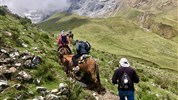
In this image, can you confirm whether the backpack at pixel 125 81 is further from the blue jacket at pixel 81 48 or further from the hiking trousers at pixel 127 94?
the blue jacket at pixel 81 48

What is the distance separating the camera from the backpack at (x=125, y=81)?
14297mm

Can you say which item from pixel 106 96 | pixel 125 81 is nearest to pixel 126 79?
pixel 125 81

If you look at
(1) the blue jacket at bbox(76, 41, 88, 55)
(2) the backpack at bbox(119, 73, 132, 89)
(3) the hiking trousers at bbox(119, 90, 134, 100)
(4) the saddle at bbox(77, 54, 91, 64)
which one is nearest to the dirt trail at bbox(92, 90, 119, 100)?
(4) the saddle at bbox(77, 54, 91, 64)

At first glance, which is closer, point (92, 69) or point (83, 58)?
point (92, 69)

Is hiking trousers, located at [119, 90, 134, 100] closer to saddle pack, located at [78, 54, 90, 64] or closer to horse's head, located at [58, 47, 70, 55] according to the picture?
saddle pack, located at [78, 54, 90, 64]

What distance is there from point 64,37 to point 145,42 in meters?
166

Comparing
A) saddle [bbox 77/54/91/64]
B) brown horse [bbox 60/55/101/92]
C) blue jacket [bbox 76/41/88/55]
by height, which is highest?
blue jacket [bbox 76/41/88/55]

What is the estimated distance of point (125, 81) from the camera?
14289 mm

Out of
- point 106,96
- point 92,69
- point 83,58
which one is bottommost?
point 106,96

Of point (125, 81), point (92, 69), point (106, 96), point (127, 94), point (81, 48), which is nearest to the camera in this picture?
point (125, 81)

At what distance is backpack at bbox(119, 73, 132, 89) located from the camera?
14297 mm

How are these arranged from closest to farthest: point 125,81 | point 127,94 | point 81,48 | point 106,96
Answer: point 125,81 → point 127,94 → point 106,96 → point 81,48

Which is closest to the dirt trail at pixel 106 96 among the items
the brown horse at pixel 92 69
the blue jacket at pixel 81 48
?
the brown horse at pixel 92 69

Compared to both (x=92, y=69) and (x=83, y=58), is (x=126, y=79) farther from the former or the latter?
(x=83, y=58)
